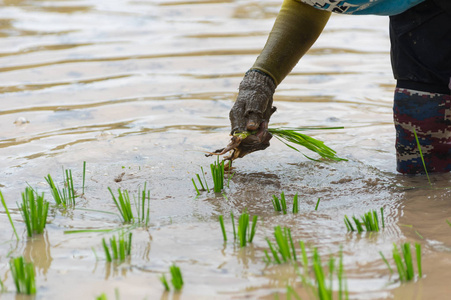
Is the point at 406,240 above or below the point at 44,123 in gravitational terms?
below

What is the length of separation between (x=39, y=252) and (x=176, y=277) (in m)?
0.65

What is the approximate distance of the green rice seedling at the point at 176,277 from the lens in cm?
195

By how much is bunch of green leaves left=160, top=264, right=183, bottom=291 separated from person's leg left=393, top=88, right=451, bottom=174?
173 cm

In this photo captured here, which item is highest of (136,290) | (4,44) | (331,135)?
(4,44)

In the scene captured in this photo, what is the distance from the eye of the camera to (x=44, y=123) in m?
4.27

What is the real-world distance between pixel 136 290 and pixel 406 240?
1.04m

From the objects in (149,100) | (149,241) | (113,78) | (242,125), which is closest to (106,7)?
(113,78)

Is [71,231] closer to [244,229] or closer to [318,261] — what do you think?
[244,229]

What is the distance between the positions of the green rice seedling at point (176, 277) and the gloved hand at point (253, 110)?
1.27 meters

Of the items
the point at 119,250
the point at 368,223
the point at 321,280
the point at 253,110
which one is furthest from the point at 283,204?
the point at 321,280

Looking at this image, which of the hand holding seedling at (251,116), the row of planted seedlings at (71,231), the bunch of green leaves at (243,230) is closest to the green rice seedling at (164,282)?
the row of planted seedlings at (71,231)

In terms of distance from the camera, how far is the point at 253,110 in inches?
124

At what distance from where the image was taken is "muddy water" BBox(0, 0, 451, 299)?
2.12 metres

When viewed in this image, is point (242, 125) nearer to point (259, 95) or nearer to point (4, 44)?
point (259, 95)
